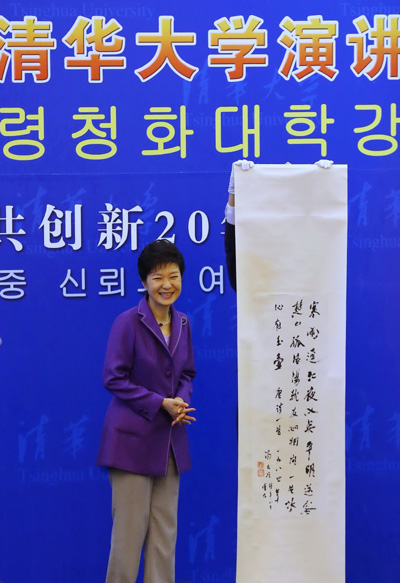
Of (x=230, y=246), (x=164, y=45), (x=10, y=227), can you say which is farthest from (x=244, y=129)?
(x=10, y=227)

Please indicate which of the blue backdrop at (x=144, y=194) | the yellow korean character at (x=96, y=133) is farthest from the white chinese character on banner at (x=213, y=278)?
the yellow korean character at (x=96, y=133)

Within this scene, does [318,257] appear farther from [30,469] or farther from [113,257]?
[30,469]

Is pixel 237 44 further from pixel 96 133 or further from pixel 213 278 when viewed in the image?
pixel 213 278

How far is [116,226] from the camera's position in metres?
3.22

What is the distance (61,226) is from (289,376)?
4.02 ft

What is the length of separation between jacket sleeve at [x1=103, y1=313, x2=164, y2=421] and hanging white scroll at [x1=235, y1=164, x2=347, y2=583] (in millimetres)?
354

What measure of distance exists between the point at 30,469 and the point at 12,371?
38 centimetres

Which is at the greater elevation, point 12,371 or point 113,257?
point 113,257

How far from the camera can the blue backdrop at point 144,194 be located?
10.5 feet

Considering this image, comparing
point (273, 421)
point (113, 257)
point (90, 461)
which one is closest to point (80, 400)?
Answer: point (90, 461)

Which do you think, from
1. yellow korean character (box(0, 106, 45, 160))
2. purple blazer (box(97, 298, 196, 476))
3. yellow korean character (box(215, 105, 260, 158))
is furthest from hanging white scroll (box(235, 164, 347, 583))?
yellow korean character (box(0, 106, 45, 160))

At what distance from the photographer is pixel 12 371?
127 inches

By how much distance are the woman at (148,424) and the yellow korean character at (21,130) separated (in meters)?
0.78

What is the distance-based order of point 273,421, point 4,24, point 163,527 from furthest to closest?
1. point 4,24
2. point 163,527
3. point 273,421
